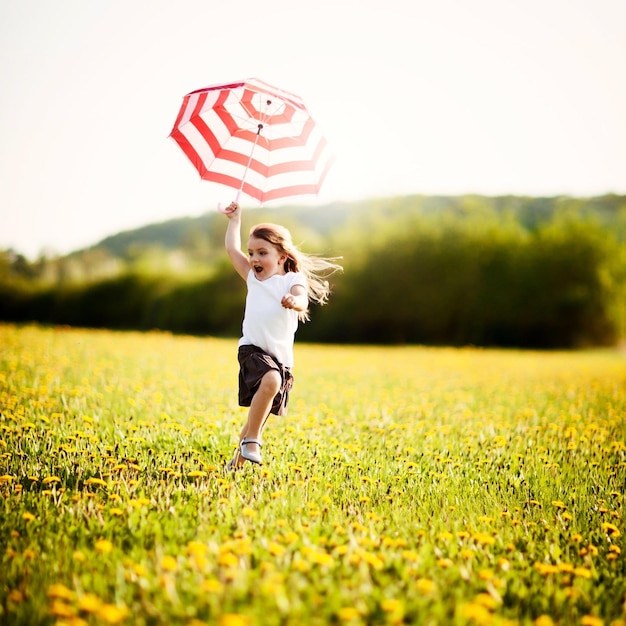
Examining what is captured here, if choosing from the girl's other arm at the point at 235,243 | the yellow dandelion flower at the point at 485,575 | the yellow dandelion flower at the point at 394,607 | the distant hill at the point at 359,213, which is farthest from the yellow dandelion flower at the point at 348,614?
the distant hill at the point at 359,213

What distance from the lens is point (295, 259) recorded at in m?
4.42

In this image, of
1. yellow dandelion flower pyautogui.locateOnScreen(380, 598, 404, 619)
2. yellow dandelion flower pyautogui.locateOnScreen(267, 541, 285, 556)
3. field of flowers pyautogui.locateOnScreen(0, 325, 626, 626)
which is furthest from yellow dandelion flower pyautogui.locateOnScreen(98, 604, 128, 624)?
yellow dandelion flower pyautogui.locateOnScreen(380, 598, 404, 619)

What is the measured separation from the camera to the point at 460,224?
A: 29.1 m

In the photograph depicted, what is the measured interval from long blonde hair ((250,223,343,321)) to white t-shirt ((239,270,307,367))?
0.16m

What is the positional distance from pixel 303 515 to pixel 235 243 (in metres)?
2.22

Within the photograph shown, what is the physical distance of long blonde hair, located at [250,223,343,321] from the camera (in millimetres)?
4234

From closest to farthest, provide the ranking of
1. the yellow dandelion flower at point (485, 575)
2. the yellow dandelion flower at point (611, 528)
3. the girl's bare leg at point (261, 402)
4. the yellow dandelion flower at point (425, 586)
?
the yellow dandelion flower at point (425, 586)
the yellow dandelion flower at point (485, 575)
the yellow dandelion flower at point (611, 528)
the girl's bare leg at point (261, 402)

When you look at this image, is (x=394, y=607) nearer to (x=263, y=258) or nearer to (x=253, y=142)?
(x=263, y=258)

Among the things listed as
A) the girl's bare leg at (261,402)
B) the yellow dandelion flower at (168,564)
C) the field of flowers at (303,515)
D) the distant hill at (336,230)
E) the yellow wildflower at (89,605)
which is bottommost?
the field of flowers at (303,515)

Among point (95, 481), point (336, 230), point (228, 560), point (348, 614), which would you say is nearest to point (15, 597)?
point (228, 560)

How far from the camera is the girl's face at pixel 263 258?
13.8 ft

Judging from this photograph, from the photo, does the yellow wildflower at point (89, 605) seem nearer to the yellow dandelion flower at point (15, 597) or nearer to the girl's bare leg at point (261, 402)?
the yellow dandelion flower at point (15, 597)

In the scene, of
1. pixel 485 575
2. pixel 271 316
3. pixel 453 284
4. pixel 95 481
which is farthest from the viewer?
pixel 453 284

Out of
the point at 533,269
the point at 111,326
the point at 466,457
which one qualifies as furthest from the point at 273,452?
the point at 111,326
